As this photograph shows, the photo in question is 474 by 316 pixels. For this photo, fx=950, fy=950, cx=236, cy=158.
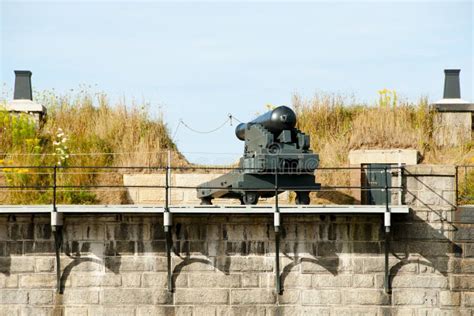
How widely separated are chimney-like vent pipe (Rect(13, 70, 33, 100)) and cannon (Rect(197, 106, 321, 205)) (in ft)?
27.1

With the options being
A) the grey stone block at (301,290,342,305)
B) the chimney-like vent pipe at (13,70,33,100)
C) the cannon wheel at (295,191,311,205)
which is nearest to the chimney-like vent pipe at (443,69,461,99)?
the cannon wheel at (295,191,311,205)

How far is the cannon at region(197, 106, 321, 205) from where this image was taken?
63.5 feet

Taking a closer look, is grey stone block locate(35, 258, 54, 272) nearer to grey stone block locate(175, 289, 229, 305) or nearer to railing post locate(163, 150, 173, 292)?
railing post locate(163, 150, 173, 292)

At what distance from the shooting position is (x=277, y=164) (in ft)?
63.2

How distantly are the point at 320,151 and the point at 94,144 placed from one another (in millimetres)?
5880

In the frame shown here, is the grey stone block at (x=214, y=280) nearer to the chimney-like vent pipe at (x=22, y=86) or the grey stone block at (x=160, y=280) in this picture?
the grey stone block at (x=160, y=280)

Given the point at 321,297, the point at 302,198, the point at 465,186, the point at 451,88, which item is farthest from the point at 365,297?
the point at 451,88

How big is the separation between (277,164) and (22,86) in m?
9.77

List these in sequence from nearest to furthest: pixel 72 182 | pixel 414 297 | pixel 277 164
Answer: pixel 414 297
pixel 277 164
pixel 72 182

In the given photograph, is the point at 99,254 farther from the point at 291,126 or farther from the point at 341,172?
the point at 341,172

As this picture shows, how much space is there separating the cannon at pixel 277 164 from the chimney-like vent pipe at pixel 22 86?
8263 mm

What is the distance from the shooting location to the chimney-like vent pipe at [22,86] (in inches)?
1023

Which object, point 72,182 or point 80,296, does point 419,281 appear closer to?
point 80,296

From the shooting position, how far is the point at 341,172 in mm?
23719
